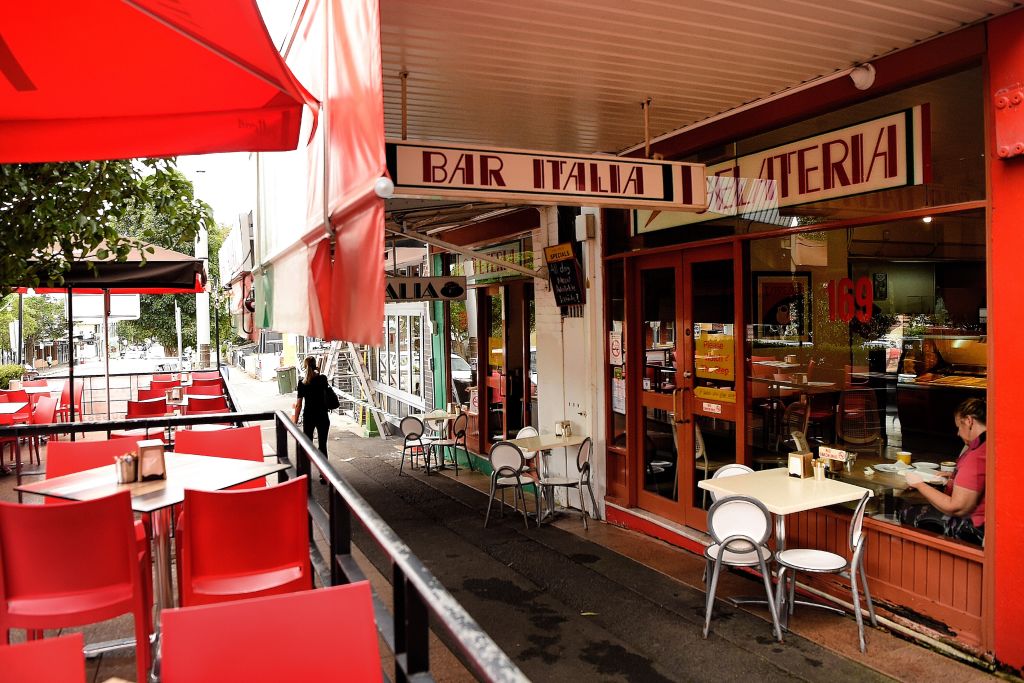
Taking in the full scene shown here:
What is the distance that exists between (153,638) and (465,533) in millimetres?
3844

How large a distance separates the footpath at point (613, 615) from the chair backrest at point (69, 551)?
1.94 metres

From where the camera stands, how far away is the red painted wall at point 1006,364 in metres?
4.30

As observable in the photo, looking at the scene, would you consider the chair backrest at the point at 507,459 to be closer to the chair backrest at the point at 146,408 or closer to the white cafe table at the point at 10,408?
the chair backrest at the point at 146,408

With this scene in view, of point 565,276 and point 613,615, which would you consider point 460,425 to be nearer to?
point 565,276

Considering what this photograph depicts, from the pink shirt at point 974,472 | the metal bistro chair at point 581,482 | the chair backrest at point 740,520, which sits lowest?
the metal bistro chair at point 581,482

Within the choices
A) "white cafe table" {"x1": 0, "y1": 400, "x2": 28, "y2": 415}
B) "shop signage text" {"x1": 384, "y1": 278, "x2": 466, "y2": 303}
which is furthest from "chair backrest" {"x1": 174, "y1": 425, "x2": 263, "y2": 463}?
"white cafe table" {"x1": 0, "y1": 400, "x2": 28, "y2": 415}

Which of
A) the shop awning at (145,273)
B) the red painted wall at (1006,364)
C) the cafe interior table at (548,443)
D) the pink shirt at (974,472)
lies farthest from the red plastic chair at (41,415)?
the red painted wall at (1006,364)

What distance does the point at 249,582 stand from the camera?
354 centimetres

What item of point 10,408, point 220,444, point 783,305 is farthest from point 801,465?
point 10,408

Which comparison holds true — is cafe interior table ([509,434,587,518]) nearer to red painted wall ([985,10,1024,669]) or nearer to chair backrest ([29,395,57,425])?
red painted wall ([985,10,1024,669])

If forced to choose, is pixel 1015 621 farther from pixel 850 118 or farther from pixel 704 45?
pixel 704 45

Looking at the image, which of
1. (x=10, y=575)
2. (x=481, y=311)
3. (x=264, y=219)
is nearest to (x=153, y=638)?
(x=10, y=575)

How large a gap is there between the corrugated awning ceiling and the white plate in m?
2.88

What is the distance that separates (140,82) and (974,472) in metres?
5.02
